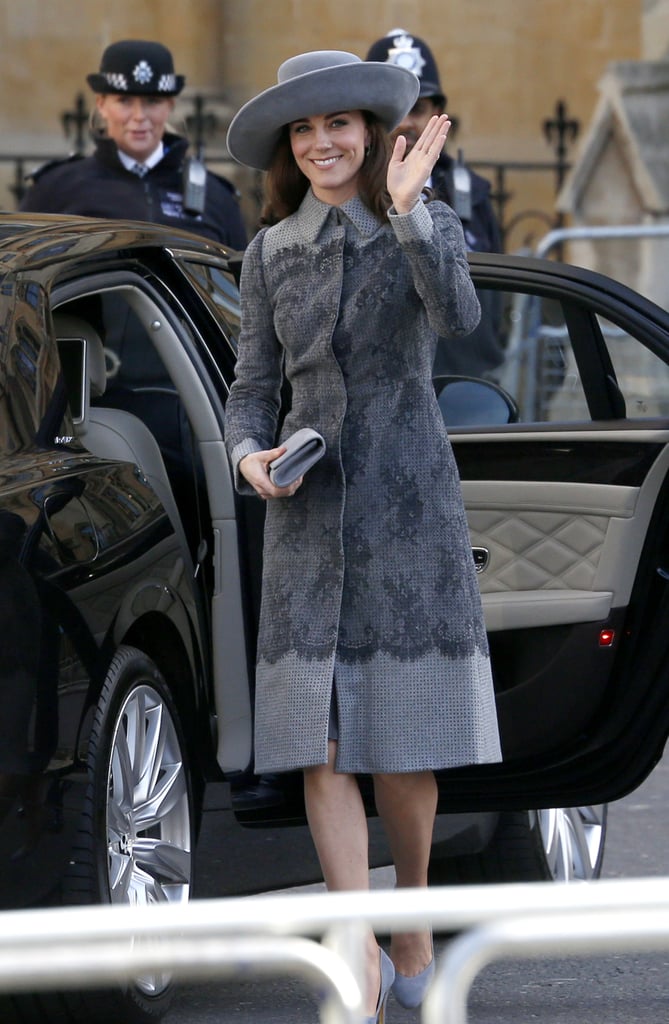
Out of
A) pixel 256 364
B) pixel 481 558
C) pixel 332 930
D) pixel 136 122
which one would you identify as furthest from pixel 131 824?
pixel 136 122

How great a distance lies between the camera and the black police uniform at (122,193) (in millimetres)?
6684

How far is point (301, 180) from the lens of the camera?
3836 millimetres

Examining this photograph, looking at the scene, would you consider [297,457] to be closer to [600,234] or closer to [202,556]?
[202,556]

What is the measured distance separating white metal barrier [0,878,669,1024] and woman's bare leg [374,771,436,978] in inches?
74.7

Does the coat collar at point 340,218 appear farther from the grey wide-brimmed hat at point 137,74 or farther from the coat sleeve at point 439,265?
the grey wide-brimmed hat at point 137,74

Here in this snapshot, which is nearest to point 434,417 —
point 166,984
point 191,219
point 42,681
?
point 42,681

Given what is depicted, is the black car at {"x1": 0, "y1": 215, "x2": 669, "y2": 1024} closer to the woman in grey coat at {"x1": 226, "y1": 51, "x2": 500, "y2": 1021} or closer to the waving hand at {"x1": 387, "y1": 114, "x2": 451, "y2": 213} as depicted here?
the woman in grey coat at {"x1": 226, "y1": 51, "x2": 500, "y2": 1021}

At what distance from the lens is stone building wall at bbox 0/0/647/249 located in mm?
16125

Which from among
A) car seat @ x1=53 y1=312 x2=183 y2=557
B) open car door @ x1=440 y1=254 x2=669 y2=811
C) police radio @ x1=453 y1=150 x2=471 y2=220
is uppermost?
police radio @ x1=453 y1=150 x2=471 y2=220

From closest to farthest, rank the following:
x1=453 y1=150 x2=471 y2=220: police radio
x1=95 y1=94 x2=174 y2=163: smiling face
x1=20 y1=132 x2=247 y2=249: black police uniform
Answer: x1=20 y1=132 x2=247 y2=249: black police uniform
x1=95 y1=94 x2=174 y2=163: smiling face
x1=453 y1=150 x2=471 y2=220: police radio

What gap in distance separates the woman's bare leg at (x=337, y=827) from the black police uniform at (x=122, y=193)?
334 centimetres

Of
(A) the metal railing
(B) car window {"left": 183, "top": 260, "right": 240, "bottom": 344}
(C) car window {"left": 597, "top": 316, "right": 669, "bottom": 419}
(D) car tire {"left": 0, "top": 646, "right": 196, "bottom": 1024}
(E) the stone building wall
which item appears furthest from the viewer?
(E) the stone building wall

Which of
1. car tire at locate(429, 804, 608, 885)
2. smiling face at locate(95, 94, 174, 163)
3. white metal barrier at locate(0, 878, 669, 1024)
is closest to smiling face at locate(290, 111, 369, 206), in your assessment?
car tire at locate(429, 804, 608, 885)

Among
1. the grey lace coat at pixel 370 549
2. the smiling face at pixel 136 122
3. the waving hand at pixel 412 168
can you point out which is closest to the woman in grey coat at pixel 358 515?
the grey lace coat at pixel 370 549
